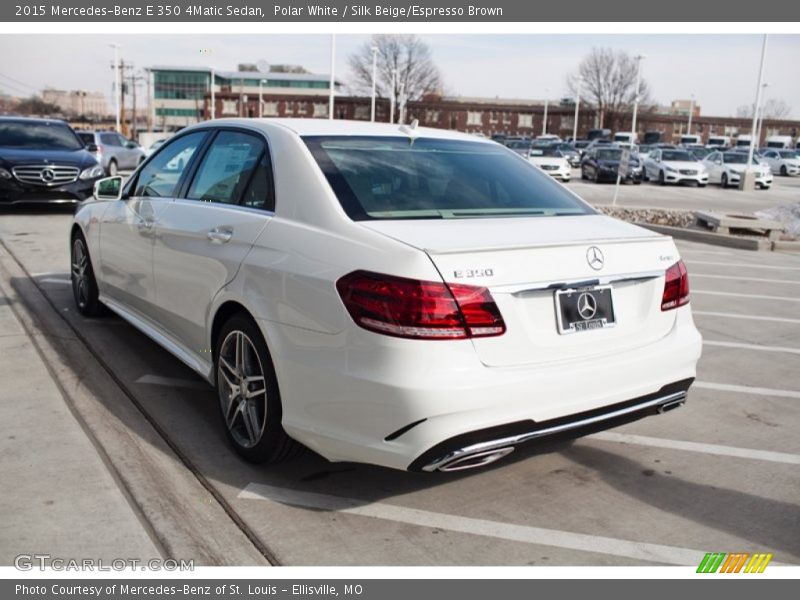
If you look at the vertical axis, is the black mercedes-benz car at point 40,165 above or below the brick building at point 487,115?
below

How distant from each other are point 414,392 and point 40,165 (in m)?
12.4

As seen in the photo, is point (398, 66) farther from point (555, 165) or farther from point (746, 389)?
point (746, 389)

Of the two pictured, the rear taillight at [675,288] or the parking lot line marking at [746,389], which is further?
the parking lot line marking at [746,389]

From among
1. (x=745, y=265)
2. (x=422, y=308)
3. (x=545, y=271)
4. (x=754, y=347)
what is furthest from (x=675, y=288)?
(x=745, y=265)

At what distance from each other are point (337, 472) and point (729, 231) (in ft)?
40.5

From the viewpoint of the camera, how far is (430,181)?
383 centimetres

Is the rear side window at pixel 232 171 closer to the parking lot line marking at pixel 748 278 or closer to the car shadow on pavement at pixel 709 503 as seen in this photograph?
the car shadow on pavement at pixel 709 503

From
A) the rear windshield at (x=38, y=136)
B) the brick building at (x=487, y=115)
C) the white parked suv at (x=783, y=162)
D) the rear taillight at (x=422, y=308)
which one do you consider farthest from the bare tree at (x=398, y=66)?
the rear taillight at (x=422, y=308)

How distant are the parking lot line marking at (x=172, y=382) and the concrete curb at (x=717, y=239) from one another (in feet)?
35.1

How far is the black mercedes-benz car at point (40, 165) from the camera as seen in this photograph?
13031mm

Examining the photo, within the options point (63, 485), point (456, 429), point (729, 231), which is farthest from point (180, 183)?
point (729, 231)

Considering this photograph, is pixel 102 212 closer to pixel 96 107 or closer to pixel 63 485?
pixel 63 485

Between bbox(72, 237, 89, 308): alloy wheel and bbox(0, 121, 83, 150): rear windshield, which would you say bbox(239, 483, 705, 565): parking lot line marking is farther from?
bbox(0, 121, 83, 150): rear windshield

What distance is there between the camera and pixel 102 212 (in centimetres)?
582
